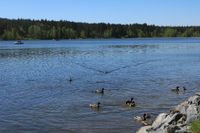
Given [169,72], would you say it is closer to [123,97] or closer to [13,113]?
[123,97]

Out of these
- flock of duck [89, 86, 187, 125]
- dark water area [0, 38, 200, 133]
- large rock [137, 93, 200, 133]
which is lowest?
dark water area [0, 38, 200, 133]

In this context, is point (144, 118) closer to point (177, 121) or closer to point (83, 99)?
point (177, 121)

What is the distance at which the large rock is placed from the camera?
18.8 m

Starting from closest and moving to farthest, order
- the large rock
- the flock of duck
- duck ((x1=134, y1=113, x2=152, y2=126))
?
the large rock
duck ((x1=134, y1=113, x2=152, y2=126))
the flock of duck

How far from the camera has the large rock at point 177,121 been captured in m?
18.8

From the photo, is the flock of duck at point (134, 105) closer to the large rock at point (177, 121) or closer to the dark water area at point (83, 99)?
the dark water area at point (83, 99)

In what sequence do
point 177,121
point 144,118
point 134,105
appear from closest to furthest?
point 177,121 → point 144,118 → point 134,105

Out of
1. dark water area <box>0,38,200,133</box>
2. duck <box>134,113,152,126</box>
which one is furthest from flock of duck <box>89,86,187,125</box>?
dark water area <box>0,38,200,133</box>

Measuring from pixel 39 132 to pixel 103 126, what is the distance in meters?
3.81

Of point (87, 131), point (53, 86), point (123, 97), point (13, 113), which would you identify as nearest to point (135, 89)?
point (123, 97)

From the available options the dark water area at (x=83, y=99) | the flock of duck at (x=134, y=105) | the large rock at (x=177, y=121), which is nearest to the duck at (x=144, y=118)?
the flock of duck at (x=134, y=105)

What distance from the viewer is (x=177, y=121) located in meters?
21.4

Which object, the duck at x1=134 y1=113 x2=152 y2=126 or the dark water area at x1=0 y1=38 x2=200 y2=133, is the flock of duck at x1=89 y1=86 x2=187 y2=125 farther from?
the dark water area at x1=0 y1=38 x2=200 y2=133

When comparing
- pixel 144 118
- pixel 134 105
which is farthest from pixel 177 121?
pixel 134 105
